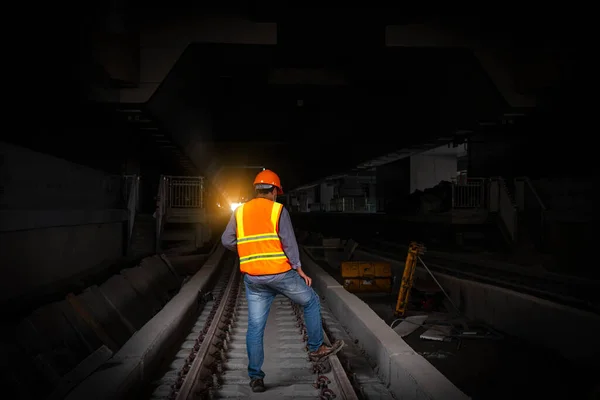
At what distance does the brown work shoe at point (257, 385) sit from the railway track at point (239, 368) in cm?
8

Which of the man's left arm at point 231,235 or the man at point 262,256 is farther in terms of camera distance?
the man's left arm at point 231,235

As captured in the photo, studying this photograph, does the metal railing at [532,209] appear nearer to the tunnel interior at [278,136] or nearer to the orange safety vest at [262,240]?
the tunnel interior at [278,136]

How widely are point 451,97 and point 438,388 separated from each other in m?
12.6

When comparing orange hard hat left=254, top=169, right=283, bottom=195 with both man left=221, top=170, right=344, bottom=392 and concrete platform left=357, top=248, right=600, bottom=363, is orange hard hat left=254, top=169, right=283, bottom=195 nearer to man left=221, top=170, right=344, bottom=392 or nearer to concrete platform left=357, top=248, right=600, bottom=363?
man left=221, top=170, right=344, bottom=392

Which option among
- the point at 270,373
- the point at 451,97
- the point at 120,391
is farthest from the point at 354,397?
the point at 451,97

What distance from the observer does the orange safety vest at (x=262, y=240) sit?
4.37 metres

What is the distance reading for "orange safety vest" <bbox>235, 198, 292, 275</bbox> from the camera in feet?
14.3

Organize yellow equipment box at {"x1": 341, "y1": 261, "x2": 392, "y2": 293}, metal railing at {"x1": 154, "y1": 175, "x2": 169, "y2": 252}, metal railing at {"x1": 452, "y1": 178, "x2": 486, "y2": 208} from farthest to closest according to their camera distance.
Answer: metal railing at {"x1": 452, "y1": 178, "x2": 486, "y2": 208}
metal railing at {"x1": 154, "y1": 175, "x2": 169, "y2": 252}
yellow equipment box at {"x1": 341, "y1": 261, "x2": 392, "y2": 293}

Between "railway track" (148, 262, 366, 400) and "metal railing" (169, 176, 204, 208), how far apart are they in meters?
13.0

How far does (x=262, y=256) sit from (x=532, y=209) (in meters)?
15.6

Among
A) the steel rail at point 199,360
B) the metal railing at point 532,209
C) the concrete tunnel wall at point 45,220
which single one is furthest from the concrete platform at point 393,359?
the metal railing at point 532,209

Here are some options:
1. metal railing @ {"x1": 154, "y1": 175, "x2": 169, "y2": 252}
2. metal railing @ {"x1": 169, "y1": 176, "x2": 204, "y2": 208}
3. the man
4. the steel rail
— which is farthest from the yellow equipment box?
metal railing @ {"x1": 169, "y1": 176, "x2": 204, "y2": 208}

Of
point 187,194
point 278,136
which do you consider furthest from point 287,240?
point 278,136

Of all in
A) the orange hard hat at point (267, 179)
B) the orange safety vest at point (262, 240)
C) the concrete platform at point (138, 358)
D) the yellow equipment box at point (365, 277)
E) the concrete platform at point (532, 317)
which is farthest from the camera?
the yellow equipment box at point (365, 277)
